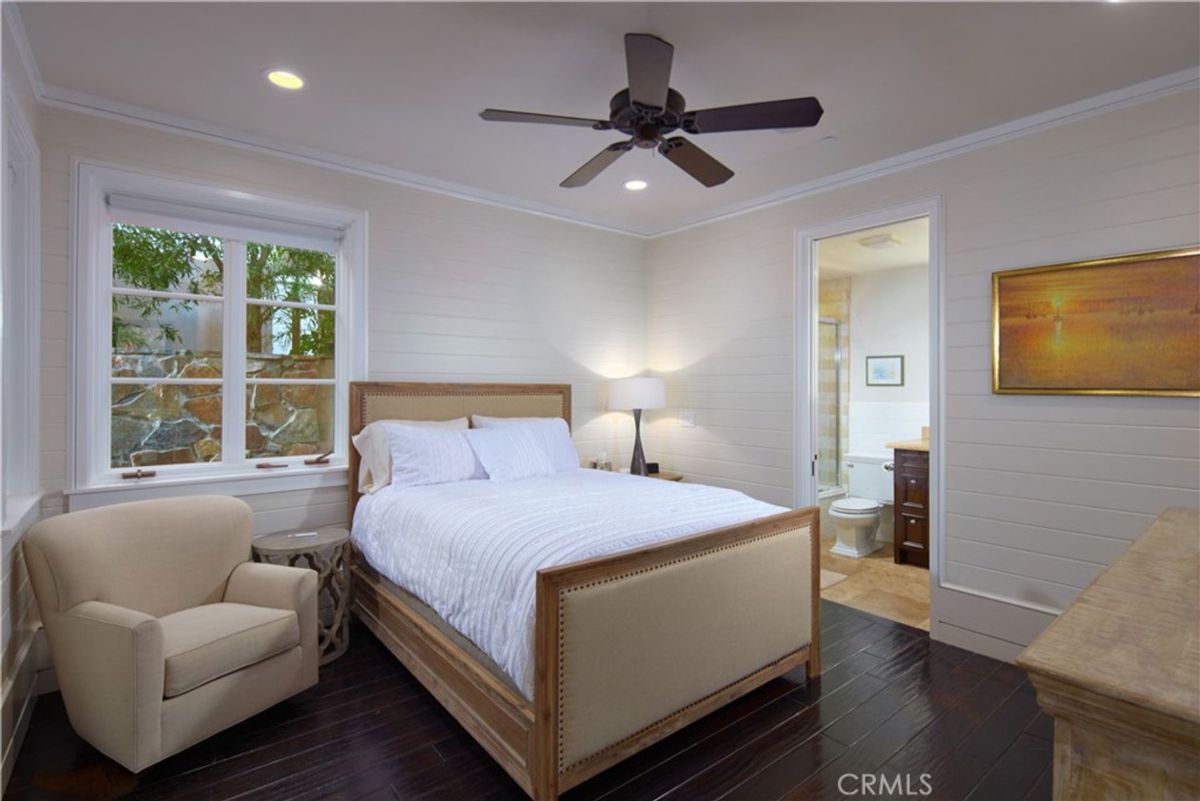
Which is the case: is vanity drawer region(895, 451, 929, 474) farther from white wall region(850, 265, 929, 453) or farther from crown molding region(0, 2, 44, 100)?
crown molding region(0, 2, 44, 100)

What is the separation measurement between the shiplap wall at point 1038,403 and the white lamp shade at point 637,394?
95cm

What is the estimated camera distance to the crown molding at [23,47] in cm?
212

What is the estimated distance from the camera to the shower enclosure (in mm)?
5910

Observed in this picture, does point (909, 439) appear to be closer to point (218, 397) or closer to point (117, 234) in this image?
point (218, 397)

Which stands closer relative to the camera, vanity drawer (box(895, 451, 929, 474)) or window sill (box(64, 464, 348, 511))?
window sill (box(64, 464, 348, 511))

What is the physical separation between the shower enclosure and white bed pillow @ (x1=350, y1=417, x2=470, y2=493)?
4049 mm

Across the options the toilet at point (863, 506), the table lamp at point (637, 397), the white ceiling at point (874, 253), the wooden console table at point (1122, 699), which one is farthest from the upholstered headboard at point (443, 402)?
the wooden console table at point (1122, 699)

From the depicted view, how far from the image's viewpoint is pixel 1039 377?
2945 mm

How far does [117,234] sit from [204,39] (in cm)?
130

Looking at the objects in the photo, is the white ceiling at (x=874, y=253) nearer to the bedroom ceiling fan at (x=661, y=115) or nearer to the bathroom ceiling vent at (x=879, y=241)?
the bathroom ceiling vent at (x=879, y=241)

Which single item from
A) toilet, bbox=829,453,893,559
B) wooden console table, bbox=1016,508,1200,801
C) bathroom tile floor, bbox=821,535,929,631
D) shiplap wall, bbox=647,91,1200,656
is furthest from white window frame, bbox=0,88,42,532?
toilet, bbox=829,453,893,559

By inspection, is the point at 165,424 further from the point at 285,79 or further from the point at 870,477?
the point at 870,477

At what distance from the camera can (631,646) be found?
2061 millimetres

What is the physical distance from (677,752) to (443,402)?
251 cm
